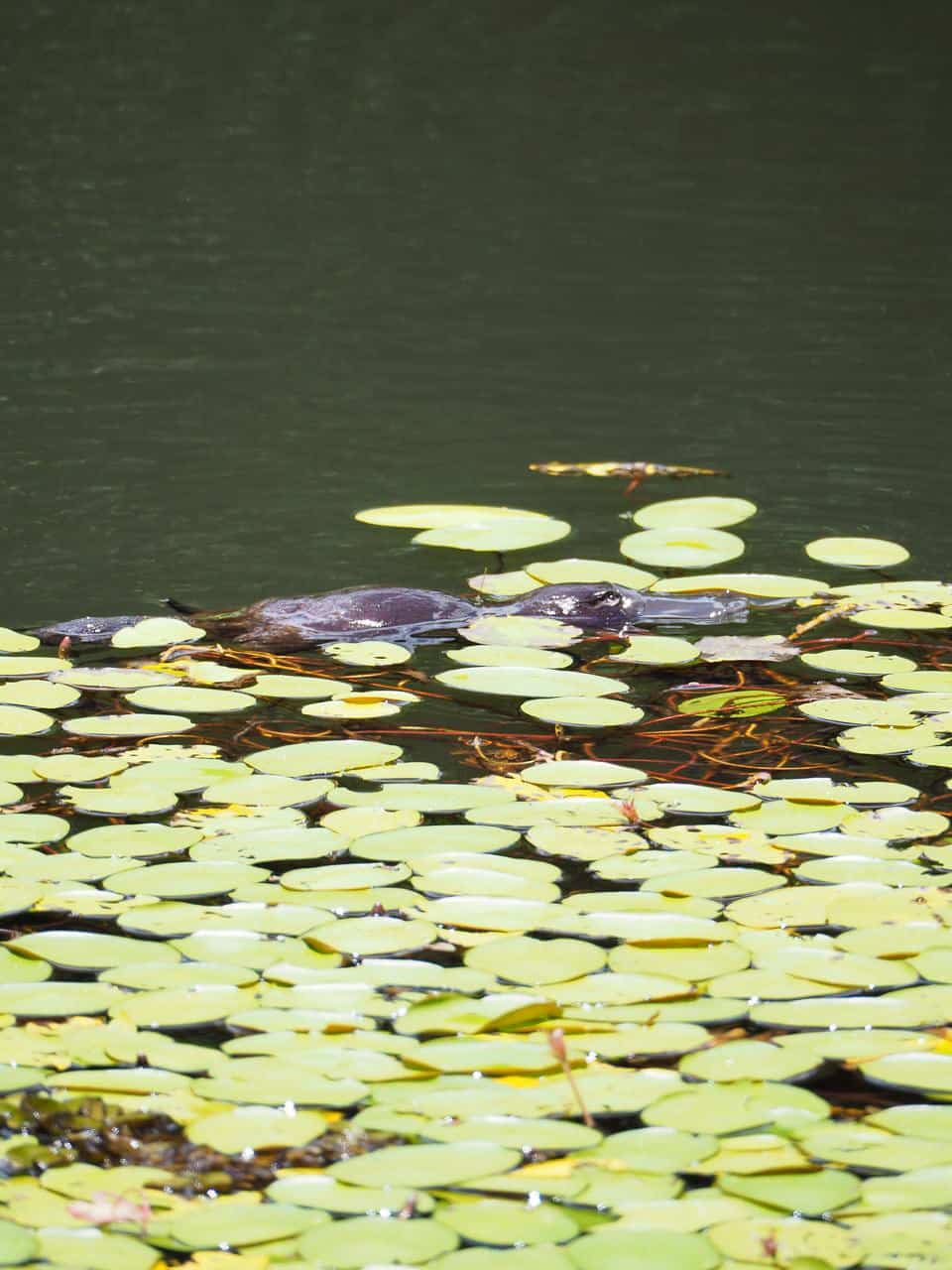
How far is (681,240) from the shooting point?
22.1 feet

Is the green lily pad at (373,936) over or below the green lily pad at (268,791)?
below

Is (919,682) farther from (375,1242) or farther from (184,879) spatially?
(375,1242)

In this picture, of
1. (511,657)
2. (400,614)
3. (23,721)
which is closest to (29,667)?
(23,721)

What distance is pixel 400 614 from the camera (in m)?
3.12

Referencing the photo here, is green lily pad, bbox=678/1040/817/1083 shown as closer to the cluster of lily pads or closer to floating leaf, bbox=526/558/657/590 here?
the cluster of lily pads

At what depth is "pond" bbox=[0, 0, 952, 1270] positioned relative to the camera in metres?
1.53

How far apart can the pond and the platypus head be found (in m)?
0.02

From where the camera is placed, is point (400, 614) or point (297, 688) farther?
point (400, 614)

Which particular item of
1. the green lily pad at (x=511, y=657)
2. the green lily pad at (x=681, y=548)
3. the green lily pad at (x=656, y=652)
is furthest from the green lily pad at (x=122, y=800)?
the green lily pad at (x=681, y=548)

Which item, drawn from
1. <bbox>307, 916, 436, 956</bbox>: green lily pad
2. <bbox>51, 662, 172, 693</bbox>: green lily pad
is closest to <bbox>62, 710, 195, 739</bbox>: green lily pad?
<bbox>51, 662, 172, 693</bbox>: green lily pad

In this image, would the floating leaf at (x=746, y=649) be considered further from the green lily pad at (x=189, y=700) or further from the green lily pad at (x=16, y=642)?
the green lily pad at (x=16, y=642)

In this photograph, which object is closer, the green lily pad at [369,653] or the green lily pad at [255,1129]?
the green lily pad at [255,1129]

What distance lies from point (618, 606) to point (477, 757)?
689mm

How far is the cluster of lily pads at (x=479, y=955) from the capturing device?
1469 millimetres
